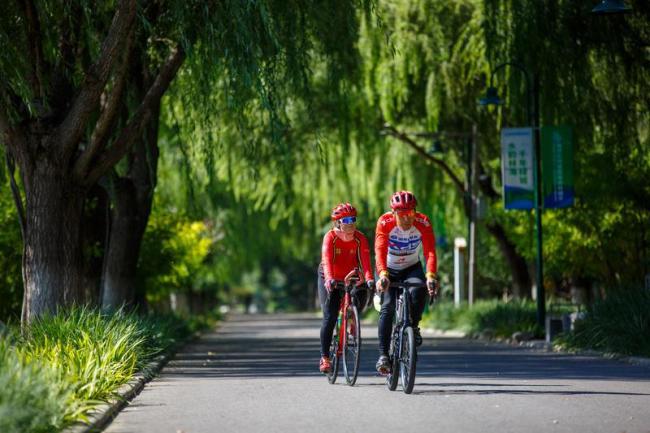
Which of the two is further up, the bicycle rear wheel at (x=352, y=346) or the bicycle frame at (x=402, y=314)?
the bicycle frame at (x=402, y=314)

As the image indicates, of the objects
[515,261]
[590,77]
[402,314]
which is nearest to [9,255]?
[590,77]

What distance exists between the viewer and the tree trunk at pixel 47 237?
55.7 ft

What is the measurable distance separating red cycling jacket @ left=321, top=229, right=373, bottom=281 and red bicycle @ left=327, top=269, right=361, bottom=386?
138mm

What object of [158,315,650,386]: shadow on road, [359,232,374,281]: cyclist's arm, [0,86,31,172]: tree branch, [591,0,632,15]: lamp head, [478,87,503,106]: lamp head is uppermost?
[591,0,632,15]: lamp head

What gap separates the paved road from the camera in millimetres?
9742

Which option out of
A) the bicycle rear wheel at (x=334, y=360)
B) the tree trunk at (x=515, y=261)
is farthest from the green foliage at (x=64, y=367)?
the tree trunk at (x=515, y=261)

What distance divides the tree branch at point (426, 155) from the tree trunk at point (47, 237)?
45.8 ft

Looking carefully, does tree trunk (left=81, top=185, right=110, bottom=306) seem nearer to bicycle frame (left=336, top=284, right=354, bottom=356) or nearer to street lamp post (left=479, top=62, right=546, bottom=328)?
street lamp post (left=479, top=62, right=546, bottom=328)

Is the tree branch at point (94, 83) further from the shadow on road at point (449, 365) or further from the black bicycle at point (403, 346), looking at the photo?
the black bicycle at point (403, 346)

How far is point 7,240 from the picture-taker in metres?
23.9

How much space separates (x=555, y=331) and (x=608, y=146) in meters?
3.53

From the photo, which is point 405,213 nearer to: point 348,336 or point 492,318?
point 348,336

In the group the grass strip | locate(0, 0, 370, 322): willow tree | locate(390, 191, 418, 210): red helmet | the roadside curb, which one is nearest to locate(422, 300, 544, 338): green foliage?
the grass strip

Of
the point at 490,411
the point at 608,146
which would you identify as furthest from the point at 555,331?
the point at 490,411
